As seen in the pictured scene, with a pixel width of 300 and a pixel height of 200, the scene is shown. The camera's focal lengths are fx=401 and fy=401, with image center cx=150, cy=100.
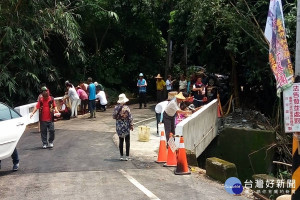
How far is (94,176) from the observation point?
27.7ft

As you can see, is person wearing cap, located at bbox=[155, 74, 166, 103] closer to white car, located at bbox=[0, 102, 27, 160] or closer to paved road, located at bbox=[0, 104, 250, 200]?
paved road, located at bbox=[0, 104, 250, 200]

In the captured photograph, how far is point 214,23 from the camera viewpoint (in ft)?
54.1

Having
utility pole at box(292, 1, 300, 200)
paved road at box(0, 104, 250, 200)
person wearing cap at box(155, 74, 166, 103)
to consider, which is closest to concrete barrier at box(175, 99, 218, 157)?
paved road at box(0, 104, 250, 200)

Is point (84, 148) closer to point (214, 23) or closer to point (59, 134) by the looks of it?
point (59, 134)

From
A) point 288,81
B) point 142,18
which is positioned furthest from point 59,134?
point 142,18

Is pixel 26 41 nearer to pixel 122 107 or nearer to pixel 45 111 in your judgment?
pixel 45 111

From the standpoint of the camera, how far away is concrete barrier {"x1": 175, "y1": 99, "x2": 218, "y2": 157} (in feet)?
33.0

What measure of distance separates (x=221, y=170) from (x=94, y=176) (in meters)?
2.65

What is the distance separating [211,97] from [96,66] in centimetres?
1088

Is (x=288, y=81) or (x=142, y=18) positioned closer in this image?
(x=288, y=81)

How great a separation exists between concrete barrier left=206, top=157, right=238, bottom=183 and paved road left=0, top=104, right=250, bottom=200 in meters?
0.19

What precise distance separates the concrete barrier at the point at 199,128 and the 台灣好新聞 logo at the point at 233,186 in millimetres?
1854

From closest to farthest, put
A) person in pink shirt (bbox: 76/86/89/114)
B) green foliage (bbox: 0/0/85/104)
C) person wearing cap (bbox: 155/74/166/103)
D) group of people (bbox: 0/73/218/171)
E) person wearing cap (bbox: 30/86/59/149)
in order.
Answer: group of people (bbox: 0/73/218/171) < person wearing cap (bbox: 30/86/59/149) < green foliage (bbox: 0/0/85/104) < person in pink shirt (bbox: 76/86/89/114) < person wearing cap (bbox: 155/74/166/103)

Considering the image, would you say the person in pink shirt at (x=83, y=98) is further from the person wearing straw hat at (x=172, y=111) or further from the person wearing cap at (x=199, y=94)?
the person wearing straw hat at (x=172, y=111)
